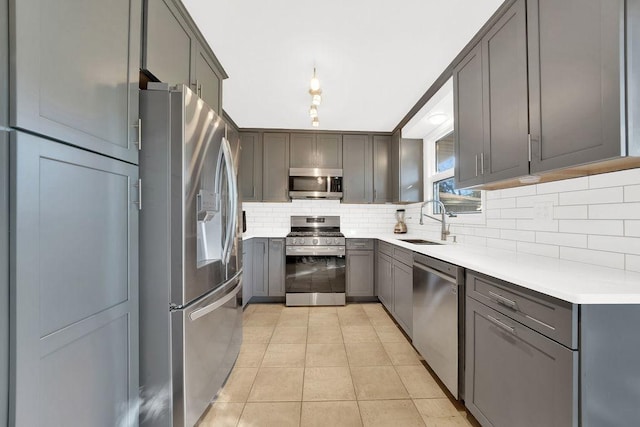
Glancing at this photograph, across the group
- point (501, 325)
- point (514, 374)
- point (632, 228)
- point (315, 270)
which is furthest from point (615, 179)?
point (315, 270)

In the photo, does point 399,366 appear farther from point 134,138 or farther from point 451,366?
point 134,138

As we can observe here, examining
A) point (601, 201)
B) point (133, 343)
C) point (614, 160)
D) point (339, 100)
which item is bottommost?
point (133, 343)

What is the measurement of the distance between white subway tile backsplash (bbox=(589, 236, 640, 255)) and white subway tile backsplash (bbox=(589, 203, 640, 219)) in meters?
0.10

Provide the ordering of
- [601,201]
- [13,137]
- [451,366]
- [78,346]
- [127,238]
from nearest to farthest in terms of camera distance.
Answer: [13,137] → [78,346] → [127,238] → [601,201] → [451,366]

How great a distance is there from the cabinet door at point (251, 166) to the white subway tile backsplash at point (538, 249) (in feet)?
10.2

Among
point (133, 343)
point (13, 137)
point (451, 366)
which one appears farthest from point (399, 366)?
point (13, 137)

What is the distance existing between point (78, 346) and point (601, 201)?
2.34 meters

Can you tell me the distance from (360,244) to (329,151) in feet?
4.73

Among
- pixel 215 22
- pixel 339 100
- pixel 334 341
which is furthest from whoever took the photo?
pixel 339 100

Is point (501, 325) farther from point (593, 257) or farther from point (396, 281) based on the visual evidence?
point (396, 281)

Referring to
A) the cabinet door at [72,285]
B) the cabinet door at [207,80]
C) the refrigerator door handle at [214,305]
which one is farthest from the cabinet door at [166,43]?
the refrigerator door handle at [214,305]

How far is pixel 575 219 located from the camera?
144 cm

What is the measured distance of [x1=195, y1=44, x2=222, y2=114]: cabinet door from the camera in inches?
75.5

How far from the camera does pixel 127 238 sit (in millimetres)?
1137
